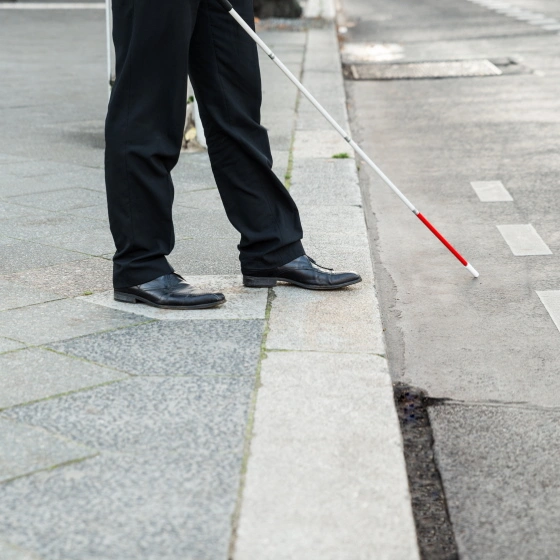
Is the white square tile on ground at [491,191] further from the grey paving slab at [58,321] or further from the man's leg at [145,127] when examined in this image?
the grey paving slab at [58,321]

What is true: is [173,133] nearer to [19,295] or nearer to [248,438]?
[19,295]

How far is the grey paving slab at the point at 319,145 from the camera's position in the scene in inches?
261

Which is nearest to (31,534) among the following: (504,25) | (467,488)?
(467,488)

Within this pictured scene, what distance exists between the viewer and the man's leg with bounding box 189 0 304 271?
3.59 metres

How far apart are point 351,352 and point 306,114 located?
5370 millimetres

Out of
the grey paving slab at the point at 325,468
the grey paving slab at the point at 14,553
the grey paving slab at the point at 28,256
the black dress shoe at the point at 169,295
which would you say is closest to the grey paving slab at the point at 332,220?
the grey paving slab at the point at 28,256

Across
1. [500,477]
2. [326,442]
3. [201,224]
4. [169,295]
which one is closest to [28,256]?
[201,224]

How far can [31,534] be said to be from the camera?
208 cm

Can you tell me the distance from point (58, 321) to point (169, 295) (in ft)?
1.21

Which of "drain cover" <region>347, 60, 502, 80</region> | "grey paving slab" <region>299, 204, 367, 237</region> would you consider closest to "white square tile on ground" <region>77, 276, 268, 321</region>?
"grey paving slab" <region>299, 204, 367, 237</region>

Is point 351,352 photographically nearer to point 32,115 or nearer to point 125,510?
point 125,510

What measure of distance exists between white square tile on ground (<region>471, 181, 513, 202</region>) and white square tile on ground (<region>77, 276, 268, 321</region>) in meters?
2.27

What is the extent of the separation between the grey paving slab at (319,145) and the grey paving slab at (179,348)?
11.0 ft

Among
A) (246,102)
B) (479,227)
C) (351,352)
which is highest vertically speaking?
(246,102)
